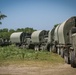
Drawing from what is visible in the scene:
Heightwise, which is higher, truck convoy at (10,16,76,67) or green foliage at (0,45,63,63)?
truck convoy at (10,16,76,67)

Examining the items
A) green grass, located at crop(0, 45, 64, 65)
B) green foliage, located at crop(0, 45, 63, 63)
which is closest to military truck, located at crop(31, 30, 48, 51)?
green foliage, located at crop(0, 45, 63, 63)

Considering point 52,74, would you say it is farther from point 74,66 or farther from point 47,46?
point 47,46

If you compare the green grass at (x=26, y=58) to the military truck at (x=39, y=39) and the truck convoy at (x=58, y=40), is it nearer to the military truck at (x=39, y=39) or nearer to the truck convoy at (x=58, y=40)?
the truck convoy at (x=58, y=40)

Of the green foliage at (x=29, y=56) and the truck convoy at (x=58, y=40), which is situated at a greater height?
the truck convoy at (x=58, y=40)

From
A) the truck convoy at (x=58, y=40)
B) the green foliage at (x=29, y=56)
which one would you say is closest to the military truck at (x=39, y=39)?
the truck convoy at (x=58, y=40)

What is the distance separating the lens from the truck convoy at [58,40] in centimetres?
2119

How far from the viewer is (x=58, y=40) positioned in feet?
104

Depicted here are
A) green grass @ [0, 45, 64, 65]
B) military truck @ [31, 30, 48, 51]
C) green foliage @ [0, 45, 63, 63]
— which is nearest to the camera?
green grass @ [0, 45, 64, 65]

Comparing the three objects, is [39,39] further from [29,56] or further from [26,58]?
[26,58]

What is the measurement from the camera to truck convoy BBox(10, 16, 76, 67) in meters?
21.2

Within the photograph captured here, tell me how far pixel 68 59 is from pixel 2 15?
25.9 m

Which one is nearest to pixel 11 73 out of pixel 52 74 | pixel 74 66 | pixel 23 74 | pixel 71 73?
pixel 23 74

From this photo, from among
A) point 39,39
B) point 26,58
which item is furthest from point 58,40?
point 39,39

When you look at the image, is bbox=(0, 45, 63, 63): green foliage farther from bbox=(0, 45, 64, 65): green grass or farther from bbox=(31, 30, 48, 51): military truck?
bbox=(31, 30, 48, 51): military truck
